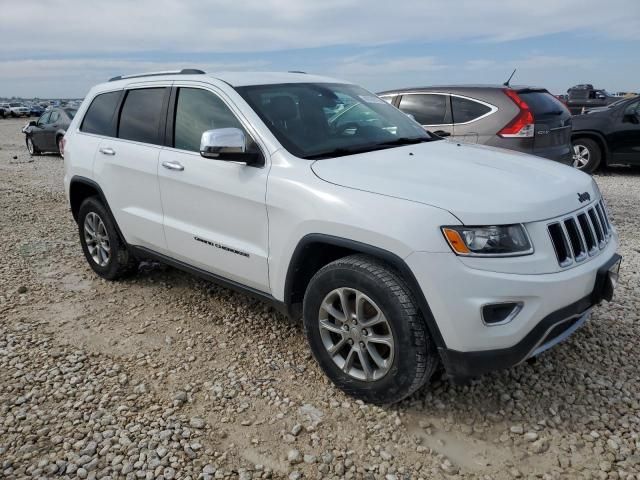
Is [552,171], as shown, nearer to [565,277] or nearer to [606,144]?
[565,277]

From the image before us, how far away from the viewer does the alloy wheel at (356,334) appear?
2.81 m

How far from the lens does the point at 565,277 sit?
2.56 meters

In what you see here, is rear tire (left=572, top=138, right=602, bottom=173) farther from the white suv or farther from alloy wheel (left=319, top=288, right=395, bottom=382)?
alloy wheel (left=319, top=288, right=395, bottom=382)

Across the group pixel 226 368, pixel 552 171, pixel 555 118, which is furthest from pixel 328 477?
pixel 555 118

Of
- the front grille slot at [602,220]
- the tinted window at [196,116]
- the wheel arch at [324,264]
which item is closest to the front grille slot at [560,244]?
the front grille slot at [602,220]

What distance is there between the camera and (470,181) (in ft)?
9.14

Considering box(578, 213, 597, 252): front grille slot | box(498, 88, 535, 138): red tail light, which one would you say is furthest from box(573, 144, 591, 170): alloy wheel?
box(578, 213, 597, 252): front grille slot

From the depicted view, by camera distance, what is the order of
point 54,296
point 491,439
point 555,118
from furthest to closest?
point 555,118
point 54,296
point 491,439

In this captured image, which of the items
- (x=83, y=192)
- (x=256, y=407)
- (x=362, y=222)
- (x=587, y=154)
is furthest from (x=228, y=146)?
(x=587, y=154)

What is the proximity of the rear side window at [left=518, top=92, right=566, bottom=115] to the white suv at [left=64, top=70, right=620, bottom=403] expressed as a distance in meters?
3.42

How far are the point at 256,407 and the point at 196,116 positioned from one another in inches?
79.0

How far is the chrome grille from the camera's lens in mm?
2625

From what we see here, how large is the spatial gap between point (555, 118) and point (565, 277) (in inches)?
202

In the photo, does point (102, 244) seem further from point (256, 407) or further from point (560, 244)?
point (560, 244)
